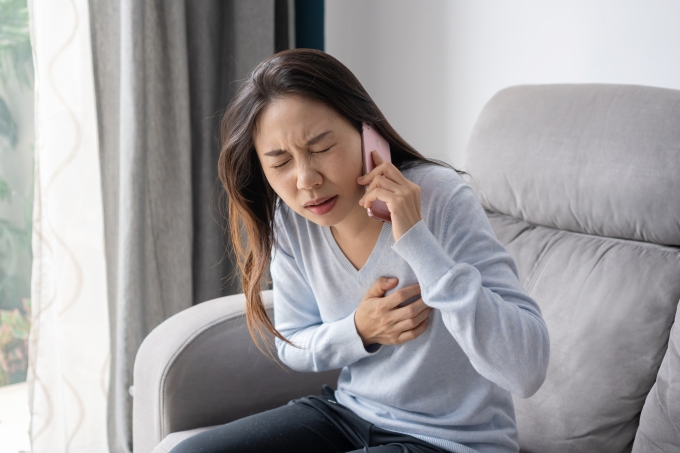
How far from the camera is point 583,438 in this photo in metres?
1.15

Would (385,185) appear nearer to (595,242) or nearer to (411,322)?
(411,322)

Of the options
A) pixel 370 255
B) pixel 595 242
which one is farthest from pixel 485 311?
pixel 595 242

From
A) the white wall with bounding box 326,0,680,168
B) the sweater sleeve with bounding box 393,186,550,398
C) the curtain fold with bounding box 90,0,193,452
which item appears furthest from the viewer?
the curtain fold with bounding box 90,0,193,452

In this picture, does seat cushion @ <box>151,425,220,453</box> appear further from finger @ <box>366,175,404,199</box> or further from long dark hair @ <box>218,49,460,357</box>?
finger @ <box>366,175,404,199</box>

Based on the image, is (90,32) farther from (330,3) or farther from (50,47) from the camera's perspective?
(330,3)

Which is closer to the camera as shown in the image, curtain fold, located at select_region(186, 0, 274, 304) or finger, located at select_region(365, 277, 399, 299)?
finger, located at select_region(365, 277, 399, 299)

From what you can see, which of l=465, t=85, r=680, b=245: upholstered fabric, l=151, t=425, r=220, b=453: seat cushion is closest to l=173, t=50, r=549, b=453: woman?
l=151, t=425, r=220, b=453: seat cushion

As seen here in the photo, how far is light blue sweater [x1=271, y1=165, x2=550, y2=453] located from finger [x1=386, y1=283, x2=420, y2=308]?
1.0 inches

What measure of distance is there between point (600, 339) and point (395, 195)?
1.77 ft

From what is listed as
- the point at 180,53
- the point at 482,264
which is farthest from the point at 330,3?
the point at 482,264

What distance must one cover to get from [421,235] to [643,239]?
553mm

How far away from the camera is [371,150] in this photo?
972 mm

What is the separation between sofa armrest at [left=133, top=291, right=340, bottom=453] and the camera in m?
1.24

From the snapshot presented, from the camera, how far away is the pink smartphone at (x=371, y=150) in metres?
0.96
